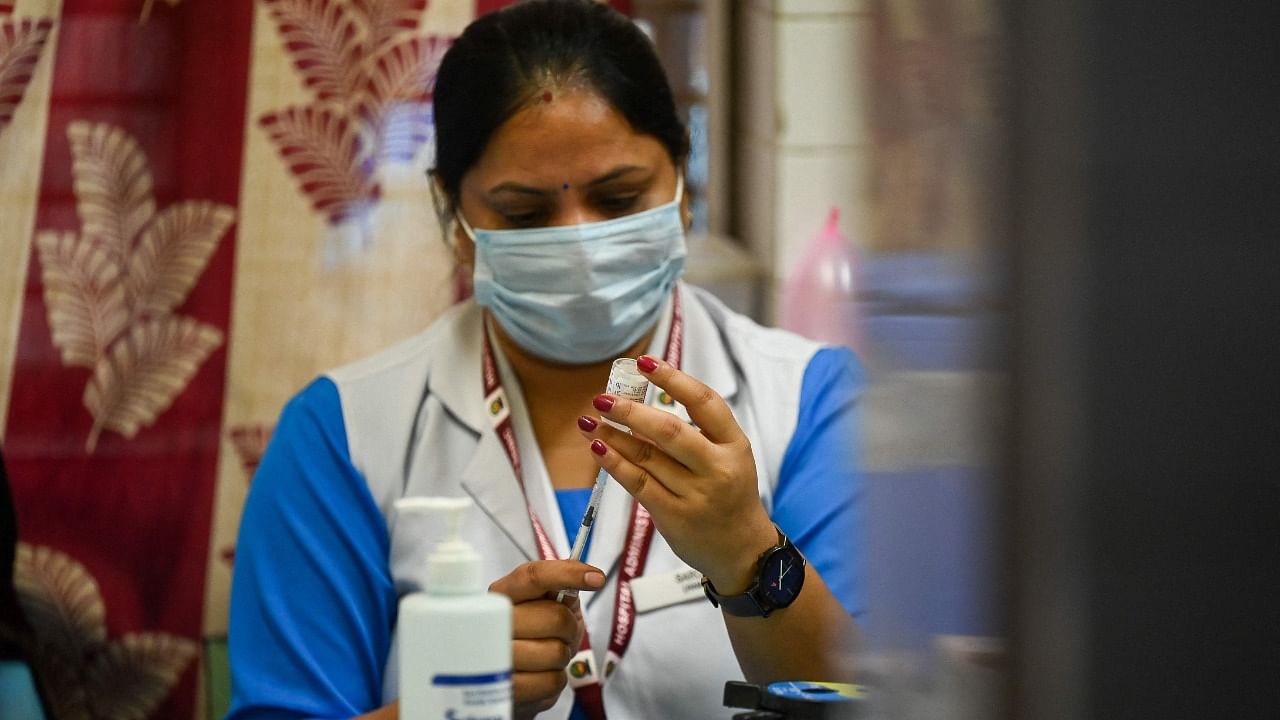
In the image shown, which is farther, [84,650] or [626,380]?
[84,650]

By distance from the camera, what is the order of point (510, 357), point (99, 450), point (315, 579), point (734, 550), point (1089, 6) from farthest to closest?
→ 1. point (99, 450)
2. point (510, 357)
3. point (315, 579)
4. point (734, 550)
5. point (1089, 6)

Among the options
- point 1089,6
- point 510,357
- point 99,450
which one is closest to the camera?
point 1089,6

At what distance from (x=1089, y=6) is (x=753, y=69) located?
2021 millimetres

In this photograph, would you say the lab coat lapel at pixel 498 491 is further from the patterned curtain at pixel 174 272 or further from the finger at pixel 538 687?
the patterned curtain at pixel 174 272

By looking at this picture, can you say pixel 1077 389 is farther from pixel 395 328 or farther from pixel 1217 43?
pixel 395 328

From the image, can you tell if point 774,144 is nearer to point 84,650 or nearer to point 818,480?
Answer: point 818,480

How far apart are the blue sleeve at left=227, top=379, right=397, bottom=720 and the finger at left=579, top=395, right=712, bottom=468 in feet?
1.73

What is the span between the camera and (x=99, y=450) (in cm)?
202

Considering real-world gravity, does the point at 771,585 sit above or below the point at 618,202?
below

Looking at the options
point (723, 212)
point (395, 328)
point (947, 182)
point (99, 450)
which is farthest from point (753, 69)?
point (947, 182)

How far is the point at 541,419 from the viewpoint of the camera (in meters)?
1.56

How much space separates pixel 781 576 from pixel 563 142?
57 centimetres

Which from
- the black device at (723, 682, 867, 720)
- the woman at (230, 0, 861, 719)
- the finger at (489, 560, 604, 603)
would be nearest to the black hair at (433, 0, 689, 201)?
the woman at (230, 0, 861, 719)

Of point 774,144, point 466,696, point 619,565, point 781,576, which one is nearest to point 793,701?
point 466,696
